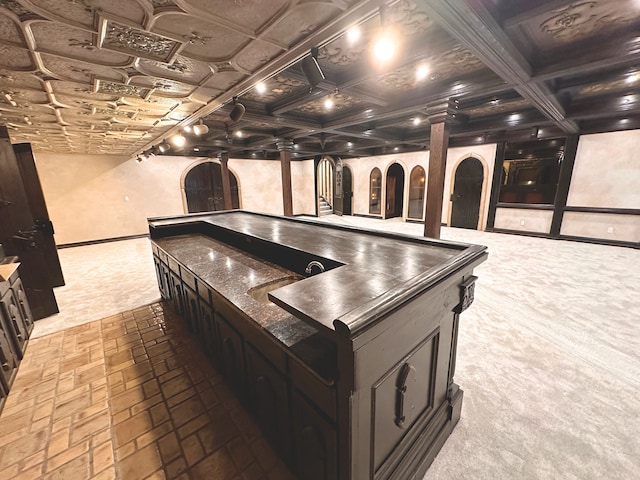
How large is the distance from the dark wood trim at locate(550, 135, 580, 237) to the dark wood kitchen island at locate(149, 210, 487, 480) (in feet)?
20.9

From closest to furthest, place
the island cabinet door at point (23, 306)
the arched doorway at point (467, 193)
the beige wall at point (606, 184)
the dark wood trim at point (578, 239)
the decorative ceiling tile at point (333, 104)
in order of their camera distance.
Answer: the island cabinet door at point (23, 306) < the decorative ceiling tile at point (333, 104) < the beige wall at point (606, 184) < the dark wood trim at point (578, 239) < the arched doorway at point (467, 193)

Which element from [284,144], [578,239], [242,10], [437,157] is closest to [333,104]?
[437,157]

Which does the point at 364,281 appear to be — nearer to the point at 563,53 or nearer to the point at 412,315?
the point at 412,315

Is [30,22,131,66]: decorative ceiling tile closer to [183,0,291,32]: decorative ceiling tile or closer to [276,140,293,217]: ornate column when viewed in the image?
[183,0,291,32]: decorative ceiling tile

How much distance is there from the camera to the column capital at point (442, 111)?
3.29 metres

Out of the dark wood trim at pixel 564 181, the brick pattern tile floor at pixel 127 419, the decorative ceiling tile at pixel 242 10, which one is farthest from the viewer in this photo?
the dark wood trim at pixel 564 181

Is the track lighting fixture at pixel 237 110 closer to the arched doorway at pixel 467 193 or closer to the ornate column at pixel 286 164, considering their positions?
the ornate column at pixel 286 164

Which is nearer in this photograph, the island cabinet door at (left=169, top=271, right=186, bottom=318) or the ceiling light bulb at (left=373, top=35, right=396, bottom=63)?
the ceiling light bulb at (left=373, top=35, right=396, bottom=63)

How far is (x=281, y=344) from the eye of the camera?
3.55 ft

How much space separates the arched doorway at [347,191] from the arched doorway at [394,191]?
58.8 inches

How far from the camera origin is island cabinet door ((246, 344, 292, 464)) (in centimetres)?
129

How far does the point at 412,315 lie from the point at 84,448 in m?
2.11

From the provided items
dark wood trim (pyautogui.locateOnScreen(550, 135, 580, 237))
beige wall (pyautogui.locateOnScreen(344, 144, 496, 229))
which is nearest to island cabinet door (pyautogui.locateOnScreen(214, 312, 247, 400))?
beige wall (pyautogui.locateOnScreen(344, 144, 496, 229))

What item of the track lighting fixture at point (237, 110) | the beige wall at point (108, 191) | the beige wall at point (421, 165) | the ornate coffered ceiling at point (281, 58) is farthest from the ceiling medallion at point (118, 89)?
the beige wall at point (421, 165)
